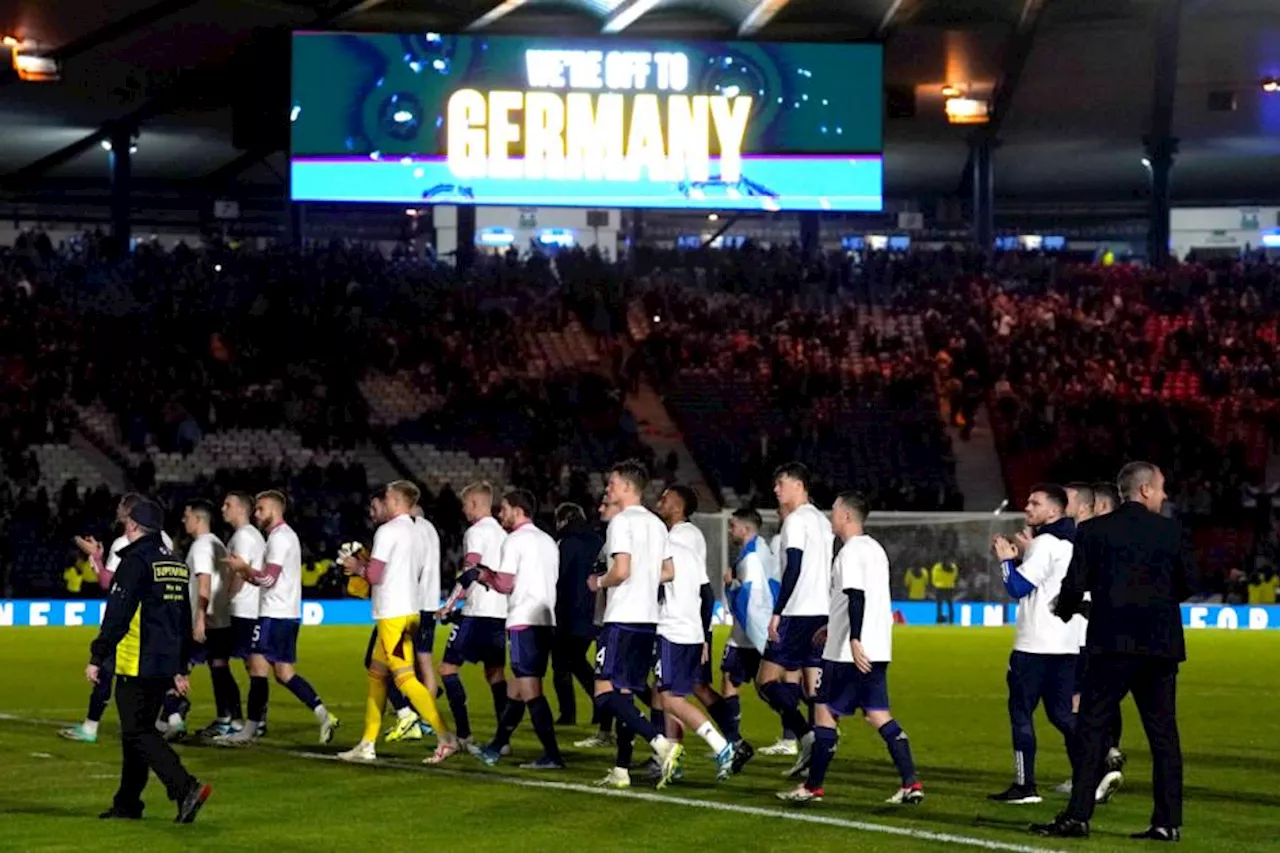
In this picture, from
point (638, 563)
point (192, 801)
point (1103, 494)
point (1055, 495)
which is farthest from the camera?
point (638, 563)

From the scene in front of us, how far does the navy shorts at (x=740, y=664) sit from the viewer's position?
55.7ft

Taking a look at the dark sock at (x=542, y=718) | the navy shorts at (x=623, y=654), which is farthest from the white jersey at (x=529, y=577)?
the navy shorts at (x=623, y=654)

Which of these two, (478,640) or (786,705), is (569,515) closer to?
(478,640)

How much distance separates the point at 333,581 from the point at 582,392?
27.8 ft

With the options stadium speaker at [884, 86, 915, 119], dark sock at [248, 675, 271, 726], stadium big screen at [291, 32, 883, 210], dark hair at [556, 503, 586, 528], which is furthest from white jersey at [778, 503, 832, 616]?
stadium speaker at [884, 86, 915, 119]

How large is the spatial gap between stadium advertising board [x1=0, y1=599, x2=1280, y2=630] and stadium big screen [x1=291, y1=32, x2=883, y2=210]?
793 centimetres

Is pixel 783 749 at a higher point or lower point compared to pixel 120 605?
lower

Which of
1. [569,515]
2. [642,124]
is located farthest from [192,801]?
[642,124]

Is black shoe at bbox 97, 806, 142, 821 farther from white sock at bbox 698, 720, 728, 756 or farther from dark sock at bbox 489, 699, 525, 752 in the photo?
white sock at bbox 698, 720, 728, 756

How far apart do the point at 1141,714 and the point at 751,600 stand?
17.2 ft

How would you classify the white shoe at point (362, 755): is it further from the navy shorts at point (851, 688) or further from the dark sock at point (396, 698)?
the navy shorts at point (851, 688)

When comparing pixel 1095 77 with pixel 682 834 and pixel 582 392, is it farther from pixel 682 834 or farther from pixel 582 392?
pixel 682 834

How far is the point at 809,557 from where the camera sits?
615 inches

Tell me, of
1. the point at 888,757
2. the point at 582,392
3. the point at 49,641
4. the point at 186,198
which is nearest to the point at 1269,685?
the point at 888,757
